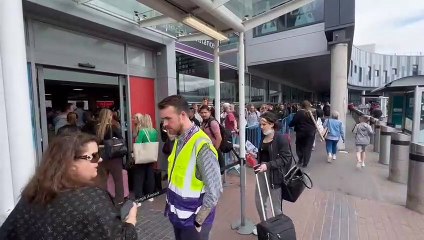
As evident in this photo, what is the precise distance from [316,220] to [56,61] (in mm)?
4858

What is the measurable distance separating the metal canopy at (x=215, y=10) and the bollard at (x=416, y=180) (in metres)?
3.21

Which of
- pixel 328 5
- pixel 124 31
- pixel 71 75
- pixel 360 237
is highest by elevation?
pixel 328 5

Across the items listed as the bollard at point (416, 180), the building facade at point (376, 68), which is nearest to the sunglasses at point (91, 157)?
the bollard at point (416, 180)

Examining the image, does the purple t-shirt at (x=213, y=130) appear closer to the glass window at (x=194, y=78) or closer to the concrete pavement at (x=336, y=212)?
the concrete pavement at (x=336, y=212)

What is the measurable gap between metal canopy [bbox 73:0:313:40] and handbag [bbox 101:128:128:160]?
1.97 m

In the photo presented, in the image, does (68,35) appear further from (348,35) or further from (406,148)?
(348,35)

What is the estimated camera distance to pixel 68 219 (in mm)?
1104

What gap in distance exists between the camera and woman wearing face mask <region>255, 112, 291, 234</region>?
3107mm

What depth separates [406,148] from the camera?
Result: 19.7 ft

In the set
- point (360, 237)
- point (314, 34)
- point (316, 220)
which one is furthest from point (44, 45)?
point (314, 34)

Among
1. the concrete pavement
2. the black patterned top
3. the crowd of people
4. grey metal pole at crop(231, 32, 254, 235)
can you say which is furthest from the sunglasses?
the concrete pavement

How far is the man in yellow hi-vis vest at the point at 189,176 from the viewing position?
184 centimetres

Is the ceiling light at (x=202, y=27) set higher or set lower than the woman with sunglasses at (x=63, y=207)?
higher

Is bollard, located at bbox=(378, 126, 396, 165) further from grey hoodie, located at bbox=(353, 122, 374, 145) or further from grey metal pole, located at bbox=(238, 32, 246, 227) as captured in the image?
grey metal pole, located at bbox=(238, 32, 246, 227)
